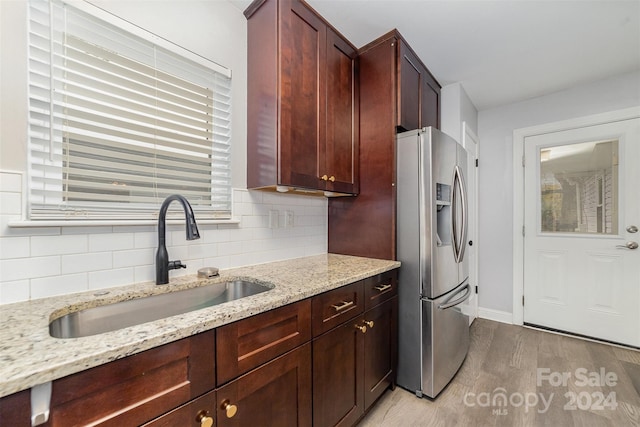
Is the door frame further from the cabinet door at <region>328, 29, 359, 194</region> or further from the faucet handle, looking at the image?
the faucet handle

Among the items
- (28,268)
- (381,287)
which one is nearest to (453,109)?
(381,287)

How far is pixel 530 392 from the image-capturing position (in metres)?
1.81

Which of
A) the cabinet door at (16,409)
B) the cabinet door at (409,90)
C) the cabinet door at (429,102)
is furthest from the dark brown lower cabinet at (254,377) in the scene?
the cabinet door at (429,102)

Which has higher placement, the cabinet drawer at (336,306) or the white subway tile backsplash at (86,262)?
the white subway tile backsplash at (86,262)

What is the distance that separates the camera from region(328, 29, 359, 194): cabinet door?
67.8 inches

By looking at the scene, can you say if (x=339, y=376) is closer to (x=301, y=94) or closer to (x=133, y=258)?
(x=133, y=258)

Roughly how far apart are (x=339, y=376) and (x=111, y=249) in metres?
1.19

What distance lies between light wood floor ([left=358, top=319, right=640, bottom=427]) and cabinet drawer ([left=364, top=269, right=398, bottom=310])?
68cm

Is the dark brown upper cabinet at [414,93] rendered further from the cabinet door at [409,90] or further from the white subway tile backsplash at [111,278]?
the white subway tile backsplash at [111,278]

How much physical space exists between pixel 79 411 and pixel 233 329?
383 mm

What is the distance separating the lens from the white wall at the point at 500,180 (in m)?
2.72

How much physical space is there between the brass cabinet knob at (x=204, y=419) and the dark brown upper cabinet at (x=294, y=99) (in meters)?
0.99

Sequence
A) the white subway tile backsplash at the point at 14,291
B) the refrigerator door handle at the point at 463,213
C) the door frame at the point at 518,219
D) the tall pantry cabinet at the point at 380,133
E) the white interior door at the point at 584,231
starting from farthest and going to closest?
the door frame at the point at 518,219
the white interior door at the point at 584,231
the refrigerator door handle at the point at 463,213
the tall pantry cabinet at the point at 380,133
the white subway tile backsplash at the point at 14,291

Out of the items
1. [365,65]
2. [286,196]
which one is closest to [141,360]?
[286,196]
